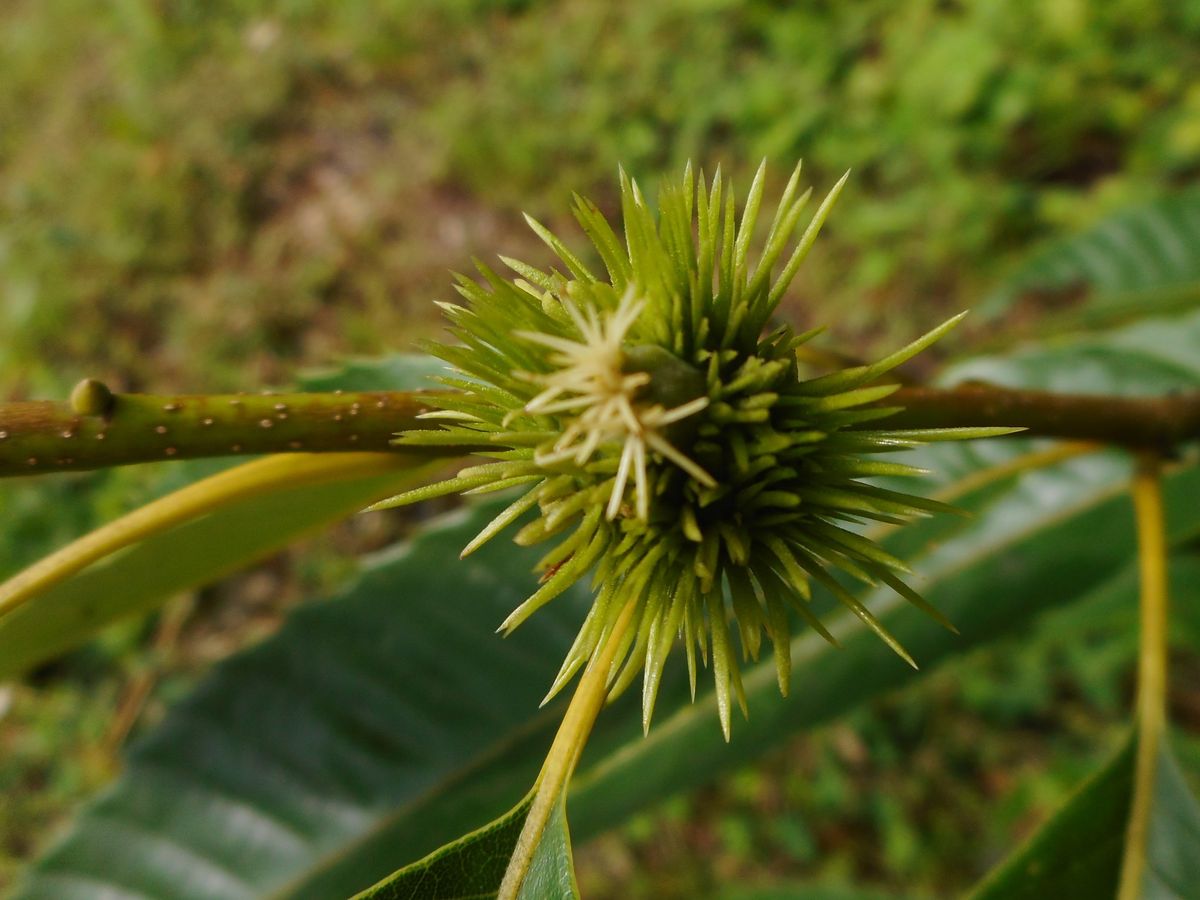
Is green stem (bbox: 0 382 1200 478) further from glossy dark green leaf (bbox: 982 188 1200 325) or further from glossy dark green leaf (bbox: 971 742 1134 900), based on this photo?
glossy dark green leaf (bbox: 982 188 1200 325)

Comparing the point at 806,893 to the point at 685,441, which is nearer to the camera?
the point at 685,441

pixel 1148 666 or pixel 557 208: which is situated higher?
pixel 557 208

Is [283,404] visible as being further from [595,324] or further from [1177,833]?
[1177,833]

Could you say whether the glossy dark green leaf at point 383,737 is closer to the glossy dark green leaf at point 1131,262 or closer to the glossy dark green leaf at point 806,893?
the glossy dark green leaf at point 1131,262

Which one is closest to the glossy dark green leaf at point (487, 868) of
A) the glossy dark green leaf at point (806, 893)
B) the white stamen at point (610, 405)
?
the white stamen at point (610, 405)

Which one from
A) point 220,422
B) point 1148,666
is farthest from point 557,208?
point 220,422

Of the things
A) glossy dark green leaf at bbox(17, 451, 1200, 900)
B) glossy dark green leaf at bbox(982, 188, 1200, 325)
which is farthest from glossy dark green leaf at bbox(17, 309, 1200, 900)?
glossy dark green leaf at bbox(982, 188, 1200, 325)

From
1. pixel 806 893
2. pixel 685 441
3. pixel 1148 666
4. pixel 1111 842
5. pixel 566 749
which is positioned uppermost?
pixel 685 441

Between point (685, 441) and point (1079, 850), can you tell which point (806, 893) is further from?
point (685, 441)
